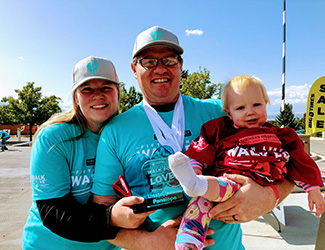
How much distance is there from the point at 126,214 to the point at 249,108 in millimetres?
1210

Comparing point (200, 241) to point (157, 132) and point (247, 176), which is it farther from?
point (157, 132)

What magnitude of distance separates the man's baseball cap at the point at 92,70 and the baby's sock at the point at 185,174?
3.13 ft

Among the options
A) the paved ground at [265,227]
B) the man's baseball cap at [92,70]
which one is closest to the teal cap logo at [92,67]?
the man's baseball cap at [92,70]

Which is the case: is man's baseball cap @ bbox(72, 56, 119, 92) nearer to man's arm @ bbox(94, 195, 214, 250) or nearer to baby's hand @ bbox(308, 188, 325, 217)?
man's arm @ bbox(94, 195, 214, 250)

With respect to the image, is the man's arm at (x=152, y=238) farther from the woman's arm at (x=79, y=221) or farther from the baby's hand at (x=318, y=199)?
the baby's hand at (x=318, y=199)

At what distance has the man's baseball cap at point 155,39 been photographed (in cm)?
189

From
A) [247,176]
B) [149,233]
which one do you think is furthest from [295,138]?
[149,233]

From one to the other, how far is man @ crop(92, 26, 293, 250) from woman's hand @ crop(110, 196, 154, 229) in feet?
0.42

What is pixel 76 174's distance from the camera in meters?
1.87

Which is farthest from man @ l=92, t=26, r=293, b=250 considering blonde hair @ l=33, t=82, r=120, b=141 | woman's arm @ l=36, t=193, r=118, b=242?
blonde hair @ l=33, t=82, r=120, b=141

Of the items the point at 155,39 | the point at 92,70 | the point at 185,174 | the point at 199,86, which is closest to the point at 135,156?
the point at 185,174

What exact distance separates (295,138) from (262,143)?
331 millimetres

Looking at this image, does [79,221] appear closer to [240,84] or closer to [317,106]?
[240,84]

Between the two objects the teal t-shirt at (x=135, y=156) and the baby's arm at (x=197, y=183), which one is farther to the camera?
the teal t-shirt at (x=135, y=156)
